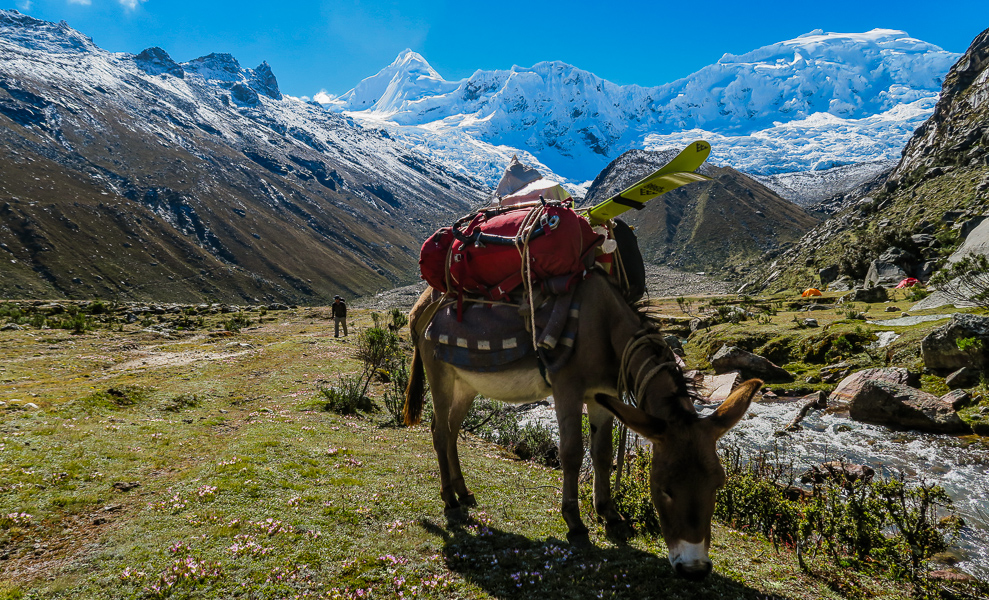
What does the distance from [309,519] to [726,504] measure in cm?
622


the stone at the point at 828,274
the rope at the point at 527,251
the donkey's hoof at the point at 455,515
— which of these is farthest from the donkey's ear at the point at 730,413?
the stone at the point at 828,274

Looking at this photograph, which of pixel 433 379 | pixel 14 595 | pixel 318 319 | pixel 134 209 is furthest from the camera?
pixel 134 209

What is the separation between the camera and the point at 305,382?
61.4 feet

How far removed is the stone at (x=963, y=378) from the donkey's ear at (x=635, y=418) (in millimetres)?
14604

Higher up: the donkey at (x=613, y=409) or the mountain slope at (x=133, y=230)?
the mountain slope at (x=133, y=230)

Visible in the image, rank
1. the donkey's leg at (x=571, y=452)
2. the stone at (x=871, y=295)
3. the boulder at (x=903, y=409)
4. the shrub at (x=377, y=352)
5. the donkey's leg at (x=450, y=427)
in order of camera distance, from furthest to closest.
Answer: the stone at (x=871, y=295), the shrub at (x=377, y=352), the boulder at (x=903, y=409), the donkey's leg at (x=450, y=427), the donkey's leg at (x=571, y=452)

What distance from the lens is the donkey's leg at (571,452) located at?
5.57 meters

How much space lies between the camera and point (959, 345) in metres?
13.2

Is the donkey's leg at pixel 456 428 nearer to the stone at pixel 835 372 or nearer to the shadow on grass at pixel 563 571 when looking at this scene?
the shadow on grass at pixel 563 571

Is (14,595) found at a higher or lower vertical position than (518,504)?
higher

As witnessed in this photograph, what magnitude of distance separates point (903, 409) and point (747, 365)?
6966 mm

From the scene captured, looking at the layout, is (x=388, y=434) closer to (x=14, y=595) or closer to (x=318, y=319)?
(x=14, y=595)

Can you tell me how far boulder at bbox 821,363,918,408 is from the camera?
1450 cm

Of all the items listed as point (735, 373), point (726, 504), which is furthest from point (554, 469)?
point (735, 373)
